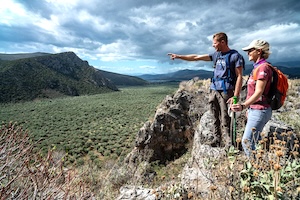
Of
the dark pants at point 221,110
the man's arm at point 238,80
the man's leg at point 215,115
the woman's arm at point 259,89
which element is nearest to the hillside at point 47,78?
the man's leg at point 215,115

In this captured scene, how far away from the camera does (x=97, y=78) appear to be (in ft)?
320

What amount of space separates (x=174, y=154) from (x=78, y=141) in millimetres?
15631

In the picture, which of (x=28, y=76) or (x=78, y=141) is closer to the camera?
(x=78, y=141)

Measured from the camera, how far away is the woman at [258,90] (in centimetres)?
252

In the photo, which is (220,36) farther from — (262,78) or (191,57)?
(262,78)

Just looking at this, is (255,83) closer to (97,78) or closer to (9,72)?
(9,72)

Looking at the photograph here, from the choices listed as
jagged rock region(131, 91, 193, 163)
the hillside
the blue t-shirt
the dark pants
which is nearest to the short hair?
the blue t-shirt

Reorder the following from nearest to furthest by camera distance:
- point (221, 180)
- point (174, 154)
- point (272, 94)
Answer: point (221, 180)
point (272, 94)
point (174, 154)

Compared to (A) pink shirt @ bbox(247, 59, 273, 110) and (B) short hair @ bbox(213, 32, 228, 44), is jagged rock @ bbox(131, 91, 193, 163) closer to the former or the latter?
(B) short hair @ bbox(213, 32, 228, 44)

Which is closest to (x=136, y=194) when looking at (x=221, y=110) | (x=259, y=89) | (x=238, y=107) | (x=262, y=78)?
(x=238, y=107)

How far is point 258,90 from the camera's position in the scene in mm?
2520

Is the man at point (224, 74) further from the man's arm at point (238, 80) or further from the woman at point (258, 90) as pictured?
the woman at point (258, 90)

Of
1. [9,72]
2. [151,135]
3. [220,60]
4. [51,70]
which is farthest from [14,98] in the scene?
[220,60]

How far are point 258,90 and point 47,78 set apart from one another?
80439 millimetres
